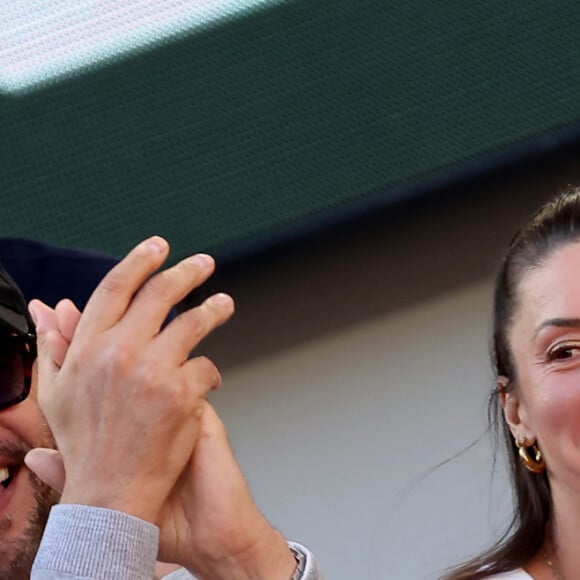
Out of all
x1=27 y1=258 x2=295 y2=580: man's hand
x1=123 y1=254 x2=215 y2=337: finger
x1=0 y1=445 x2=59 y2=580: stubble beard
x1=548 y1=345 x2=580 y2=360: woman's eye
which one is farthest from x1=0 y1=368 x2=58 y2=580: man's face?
x1=548 y1=345 x2=580 y2=360: woman's eye

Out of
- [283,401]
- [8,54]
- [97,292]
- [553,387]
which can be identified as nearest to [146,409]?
[97,292]

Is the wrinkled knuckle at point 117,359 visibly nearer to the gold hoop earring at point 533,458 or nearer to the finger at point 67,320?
the finger at point 67,320

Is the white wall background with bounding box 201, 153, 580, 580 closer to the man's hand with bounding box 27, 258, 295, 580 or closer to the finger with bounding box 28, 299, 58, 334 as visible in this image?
the man's hand with bounding box 27, 258, 295, 580

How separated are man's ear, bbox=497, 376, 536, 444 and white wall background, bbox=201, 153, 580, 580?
0.22 m

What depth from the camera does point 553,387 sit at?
93cm

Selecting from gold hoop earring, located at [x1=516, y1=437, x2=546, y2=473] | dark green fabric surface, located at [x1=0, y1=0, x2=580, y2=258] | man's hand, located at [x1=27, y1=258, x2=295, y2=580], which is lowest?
man's hand, located at [x1=27, y1=258, x2=295, y2=580]

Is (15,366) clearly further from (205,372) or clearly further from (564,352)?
(564,352)

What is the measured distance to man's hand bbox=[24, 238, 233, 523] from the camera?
0.70 m

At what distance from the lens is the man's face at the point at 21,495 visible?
923 mm

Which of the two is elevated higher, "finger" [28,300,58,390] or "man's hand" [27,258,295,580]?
"finger" [28,300,58,390]

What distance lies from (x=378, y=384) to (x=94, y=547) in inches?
24.3

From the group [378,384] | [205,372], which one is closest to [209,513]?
[205,372]

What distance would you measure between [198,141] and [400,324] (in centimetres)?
28

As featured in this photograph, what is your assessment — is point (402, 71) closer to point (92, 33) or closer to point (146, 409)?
point (92, 33)
